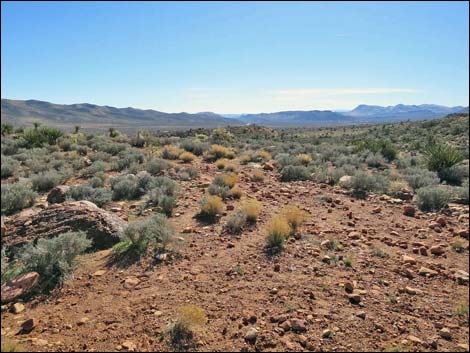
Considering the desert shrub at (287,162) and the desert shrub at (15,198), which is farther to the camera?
the desert shrub at (287,162)

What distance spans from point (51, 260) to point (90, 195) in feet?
12.1

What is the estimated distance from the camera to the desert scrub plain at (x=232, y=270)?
3.82m

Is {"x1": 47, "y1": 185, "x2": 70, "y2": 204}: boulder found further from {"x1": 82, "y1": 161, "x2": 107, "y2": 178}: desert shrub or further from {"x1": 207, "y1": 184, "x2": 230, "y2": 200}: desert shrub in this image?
{"x1": 207, "y1": 184, "x2": 230, "y2": 200}: desert shrub

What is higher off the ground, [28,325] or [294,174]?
[294,174]

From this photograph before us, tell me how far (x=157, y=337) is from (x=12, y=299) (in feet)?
7.23

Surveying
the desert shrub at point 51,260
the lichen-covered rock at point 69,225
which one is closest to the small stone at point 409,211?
the lichen-covered rock at point 69,225

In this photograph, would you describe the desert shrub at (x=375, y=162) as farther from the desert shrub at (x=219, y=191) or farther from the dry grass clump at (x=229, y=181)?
the desert shrub at (x=219, y=191)

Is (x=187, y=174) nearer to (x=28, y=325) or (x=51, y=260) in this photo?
(x=51, y=260)

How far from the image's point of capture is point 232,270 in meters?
5.26

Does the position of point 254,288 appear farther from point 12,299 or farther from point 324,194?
point 324,194

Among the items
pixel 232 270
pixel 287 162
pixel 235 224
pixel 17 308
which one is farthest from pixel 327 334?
pixel 287 162

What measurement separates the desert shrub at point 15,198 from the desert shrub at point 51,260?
3624 millimetres

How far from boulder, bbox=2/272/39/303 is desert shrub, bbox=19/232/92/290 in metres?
0.13

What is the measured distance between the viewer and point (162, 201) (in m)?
8.05
